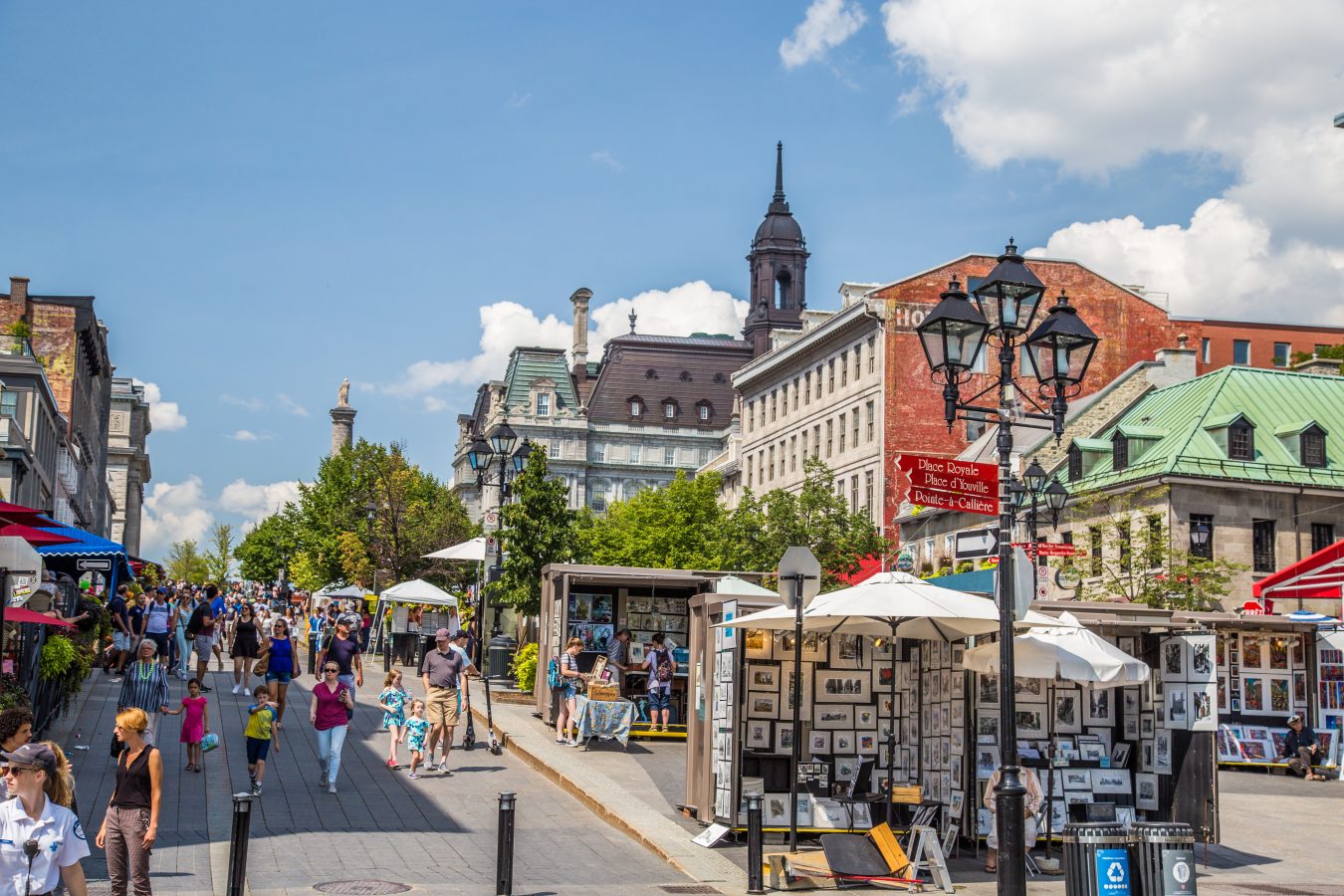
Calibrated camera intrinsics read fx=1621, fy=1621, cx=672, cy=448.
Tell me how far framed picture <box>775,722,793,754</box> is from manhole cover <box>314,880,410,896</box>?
16.4 ft

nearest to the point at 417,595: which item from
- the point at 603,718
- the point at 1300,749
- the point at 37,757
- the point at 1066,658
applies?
the point at 603,718

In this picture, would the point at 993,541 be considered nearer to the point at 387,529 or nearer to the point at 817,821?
the point at 817,821

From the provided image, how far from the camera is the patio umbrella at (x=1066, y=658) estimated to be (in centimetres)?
1550

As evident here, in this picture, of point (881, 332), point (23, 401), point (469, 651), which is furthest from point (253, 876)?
point (881, 332)

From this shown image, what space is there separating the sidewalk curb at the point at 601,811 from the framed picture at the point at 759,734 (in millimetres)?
1526

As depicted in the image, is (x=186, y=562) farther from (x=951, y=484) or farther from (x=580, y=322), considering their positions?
(x=951, y=484)

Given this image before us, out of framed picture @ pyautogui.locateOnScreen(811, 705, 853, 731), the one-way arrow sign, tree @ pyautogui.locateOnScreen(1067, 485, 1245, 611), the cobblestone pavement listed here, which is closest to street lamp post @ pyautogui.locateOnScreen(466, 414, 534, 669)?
the cobblestone pavement

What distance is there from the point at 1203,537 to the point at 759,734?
107 feet

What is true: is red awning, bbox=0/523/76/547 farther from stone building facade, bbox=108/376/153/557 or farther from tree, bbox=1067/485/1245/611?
stone building facade, bbox=108/376/153/557

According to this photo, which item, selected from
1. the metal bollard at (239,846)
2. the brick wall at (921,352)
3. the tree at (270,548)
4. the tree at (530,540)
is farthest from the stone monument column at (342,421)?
the metal bollard at (239,846)

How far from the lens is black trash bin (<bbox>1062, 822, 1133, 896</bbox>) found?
39.1ft

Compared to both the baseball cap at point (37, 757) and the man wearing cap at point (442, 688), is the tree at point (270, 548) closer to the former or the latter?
the man wearing cap at point (442, 688)

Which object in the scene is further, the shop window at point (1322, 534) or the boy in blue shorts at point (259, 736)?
the shop window at point (1322, 534)

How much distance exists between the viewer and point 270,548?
13550 centimetres
